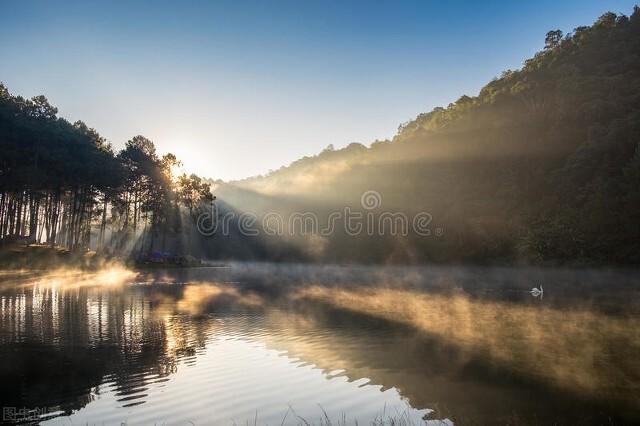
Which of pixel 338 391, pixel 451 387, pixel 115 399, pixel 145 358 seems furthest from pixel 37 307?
pixel 451 387

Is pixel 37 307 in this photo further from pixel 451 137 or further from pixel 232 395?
pixel 451 137

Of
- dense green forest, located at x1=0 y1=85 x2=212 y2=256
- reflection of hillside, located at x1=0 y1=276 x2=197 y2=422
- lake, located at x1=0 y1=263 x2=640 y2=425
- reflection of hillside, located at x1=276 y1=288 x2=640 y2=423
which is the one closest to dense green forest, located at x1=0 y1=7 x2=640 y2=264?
dense green forest, located at x1=0 y1=85 x2=212 y2=256

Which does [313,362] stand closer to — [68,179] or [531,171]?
[68,179]

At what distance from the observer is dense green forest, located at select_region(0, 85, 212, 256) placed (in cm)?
8788

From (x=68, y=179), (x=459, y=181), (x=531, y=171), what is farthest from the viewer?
(x=459, y=181)

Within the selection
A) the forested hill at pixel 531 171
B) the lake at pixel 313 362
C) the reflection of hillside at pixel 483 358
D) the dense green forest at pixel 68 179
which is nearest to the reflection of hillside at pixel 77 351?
the lake at pixel 313 362

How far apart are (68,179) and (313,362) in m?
87.3

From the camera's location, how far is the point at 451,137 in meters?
178

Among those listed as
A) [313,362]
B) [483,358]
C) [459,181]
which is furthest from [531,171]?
[313,362]

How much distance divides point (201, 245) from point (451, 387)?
577 ft

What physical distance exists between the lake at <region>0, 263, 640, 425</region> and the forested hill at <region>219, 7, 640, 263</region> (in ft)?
215

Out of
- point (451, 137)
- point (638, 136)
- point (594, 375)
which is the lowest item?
point (594, 375)

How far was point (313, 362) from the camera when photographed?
24406mm

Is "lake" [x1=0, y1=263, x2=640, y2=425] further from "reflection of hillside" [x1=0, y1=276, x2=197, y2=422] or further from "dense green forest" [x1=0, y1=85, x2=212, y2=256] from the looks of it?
"dense green forest" [x1=0, y1=85, x2=212, y2=256]
